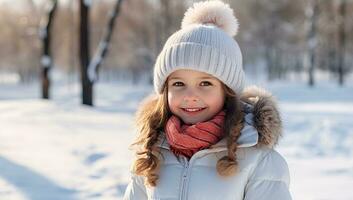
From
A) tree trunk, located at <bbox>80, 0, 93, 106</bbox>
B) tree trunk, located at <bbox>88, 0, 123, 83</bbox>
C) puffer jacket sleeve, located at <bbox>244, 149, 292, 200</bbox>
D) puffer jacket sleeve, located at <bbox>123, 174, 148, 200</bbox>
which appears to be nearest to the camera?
puffer jacket sleeve, located at <bbox>244, 149, 292, 200</bbox>

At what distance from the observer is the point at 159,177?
1967 mm

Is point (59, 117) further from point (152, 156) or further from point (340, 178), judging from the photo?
point (152, 156)

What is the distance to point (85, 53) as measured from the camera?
1449 centimetres

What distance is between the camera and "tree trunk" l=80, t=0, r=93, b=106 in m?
14.0

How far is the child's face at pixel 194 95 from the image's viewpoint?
1.97 meters

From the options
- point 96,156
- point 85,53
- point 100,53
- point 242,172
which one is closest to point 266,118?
point 242,172

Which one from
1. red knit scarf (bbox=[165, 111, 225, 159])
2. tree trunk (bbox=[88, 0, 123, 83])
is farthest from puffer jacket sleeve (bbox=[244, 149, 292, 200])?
tree trunk (bbox=[88, 0, 123, 83])

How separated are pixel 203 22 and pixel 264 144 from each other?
2.05 ft

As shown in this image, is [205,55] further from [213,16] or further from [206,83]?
[213,16]

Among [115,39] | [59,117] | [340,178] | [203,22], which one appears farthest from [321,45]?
[203,22]

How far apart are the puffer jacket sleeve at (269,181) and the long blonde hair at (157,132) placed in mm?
88

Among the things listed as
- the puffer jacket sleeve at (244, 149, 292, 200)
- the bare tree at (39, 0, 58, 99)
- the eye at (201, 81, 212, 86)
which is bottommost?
the bare tree at (39, 0, 58, 99)

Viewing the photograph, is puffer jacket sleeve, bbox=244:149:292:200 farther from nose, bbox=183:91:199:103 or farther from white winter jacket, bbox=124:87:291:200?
nose, bbox=183:91:199:103

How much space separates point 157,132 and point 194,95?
239mm
